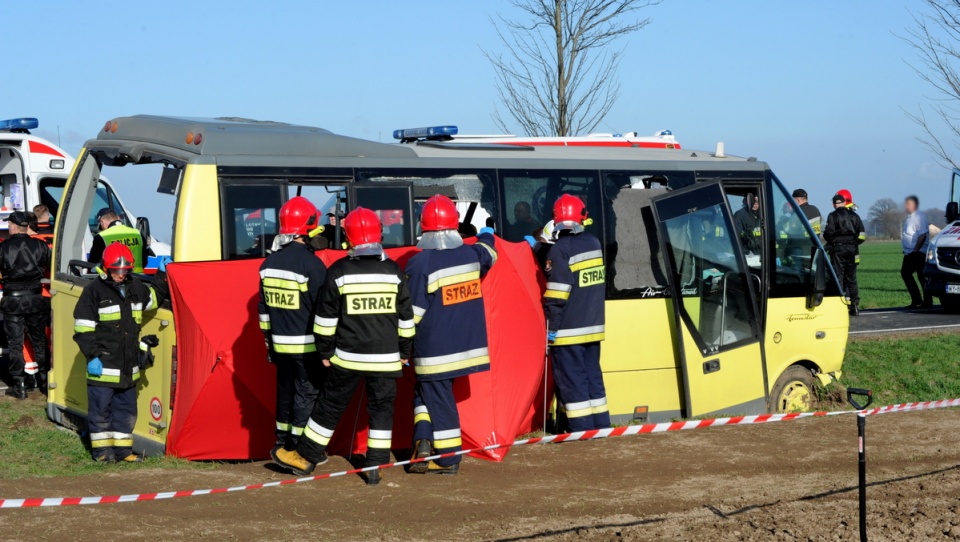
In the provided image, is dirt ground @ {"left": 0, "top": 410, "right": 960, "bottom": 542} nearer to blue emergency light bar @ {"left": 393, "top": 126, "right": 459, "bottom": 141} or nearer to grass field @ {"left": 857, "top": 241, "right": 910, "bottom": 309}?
blue emergency light bar @ {"left": 393, "top": 126, "right": 459, "bottom": 141}

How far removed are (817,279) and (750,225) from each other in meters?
0.82

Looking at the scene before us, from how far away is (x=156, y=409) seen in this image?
932 centimetres

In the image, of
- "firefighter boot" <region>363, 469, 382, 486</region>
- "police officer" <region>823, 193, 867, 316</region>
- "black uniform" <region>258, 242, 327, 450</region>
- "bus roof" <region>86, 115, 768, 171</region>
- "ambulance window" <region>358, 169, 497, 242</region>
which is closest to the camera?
"firefighter boot" <region>363, 469, 382, 486</region>

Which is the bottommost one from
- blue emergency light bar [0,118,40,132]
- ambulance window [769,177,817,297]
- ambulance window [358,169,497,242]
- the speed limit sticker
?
the speed limit sticker

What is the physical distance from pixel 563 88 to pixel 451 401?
11594 mm

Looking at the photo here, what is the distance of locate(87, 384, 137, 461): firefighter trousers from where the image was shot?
946 cm

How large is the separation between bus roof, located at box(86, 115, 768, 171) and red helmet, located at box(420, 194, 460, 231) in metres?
1.68

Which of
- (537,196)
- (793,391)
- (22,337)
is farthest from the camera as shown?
(22,337)

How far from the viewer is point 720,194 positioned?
10594 mm

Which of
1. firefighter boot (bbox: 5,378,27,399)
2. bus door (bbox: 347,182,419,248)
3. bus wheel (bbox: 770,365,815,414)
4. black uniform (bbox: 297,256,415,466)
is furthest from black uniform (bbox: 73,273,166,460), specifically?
bus wheel (bbox: 770,365,815,414)

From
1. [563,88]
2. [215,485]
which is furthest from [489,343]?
[563,88]

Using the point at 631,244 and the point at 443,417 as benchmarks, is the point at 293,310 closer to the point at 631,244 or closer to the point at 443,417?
the point at 443,417

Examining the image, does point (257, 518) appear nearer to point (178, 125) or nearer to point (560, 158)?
point (178, 125)

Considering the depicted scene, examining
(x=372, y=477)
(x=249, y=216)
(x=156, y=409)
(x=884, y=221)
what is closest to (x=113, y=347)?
(x=156, y=409)
